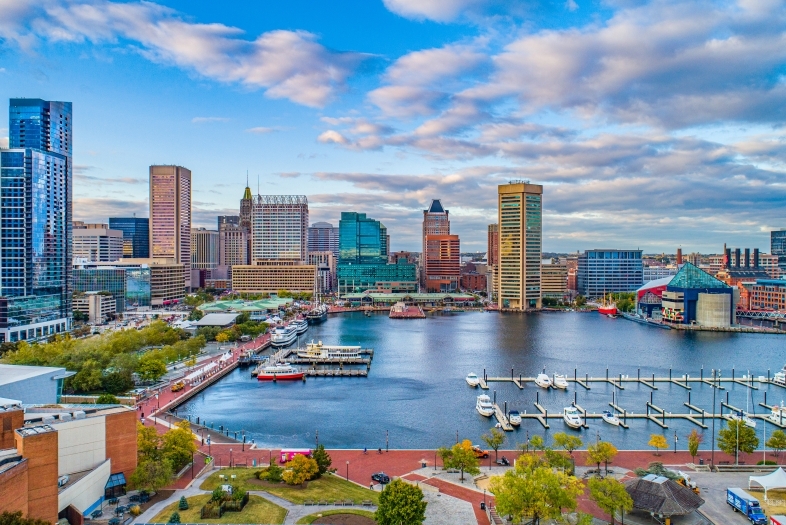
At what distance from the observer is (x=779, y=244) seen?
156625 millimetres

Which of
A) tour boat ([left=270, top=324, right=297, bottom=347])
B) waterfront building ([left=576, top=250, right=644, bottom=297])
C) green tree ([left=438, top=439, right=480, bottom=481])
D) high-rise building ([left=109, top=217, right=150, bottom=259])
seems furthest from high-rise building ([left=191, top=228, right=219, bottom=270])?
green tree ([left=438, top=439, right=480, bottom=481])

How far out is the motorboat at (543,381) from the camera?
47.9 metres

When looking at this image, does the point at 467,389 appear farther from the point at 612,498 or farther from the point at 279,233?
the point at 279,233

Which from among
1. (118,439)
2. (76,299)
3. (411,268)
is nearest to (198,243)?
(411,268)

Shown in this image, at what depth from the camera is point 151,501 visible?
2323 cm

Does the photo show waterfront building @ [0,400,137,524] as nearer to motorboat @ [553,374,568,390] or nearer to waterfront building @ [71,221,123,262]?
motorboat @ [553,374,568,390]

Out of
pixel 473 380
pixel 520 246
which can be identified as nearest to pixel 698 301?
pixel 520 246

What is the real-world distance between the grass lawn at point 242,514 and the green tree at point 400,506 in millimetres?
3871

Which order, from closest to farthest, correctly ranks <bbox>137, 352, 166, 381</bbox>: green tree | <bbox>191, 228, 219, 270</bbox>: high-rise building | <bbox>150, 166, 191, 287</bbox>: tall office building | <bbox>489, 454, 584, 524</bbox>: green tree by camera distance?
<bbox>489, 454, 584, 524</bbox>: green tree < <bbox>137, 352, 166, 381</bbox>: green tree < <bbox>150, 166, 191, 287</bbox>: tall office building < <bbox>191, 228, 219, 270</bbox>: high-rise building

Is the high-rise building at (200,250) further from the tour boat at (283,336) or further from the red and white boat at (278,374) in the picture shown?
the red and white boat at (278,374)

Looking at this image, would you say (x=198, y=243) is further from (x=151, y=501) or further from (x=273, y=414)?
(x=151, y=501)

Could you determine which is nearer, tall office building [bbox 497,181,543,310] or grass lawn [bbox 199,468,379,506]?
grass lawn [bbox 199,468,379,506]

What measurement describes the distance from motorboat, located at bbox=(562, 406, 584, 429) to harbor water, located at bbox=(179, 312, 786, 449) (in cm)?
43

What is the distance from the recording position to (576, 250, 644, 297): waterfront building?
145 m
